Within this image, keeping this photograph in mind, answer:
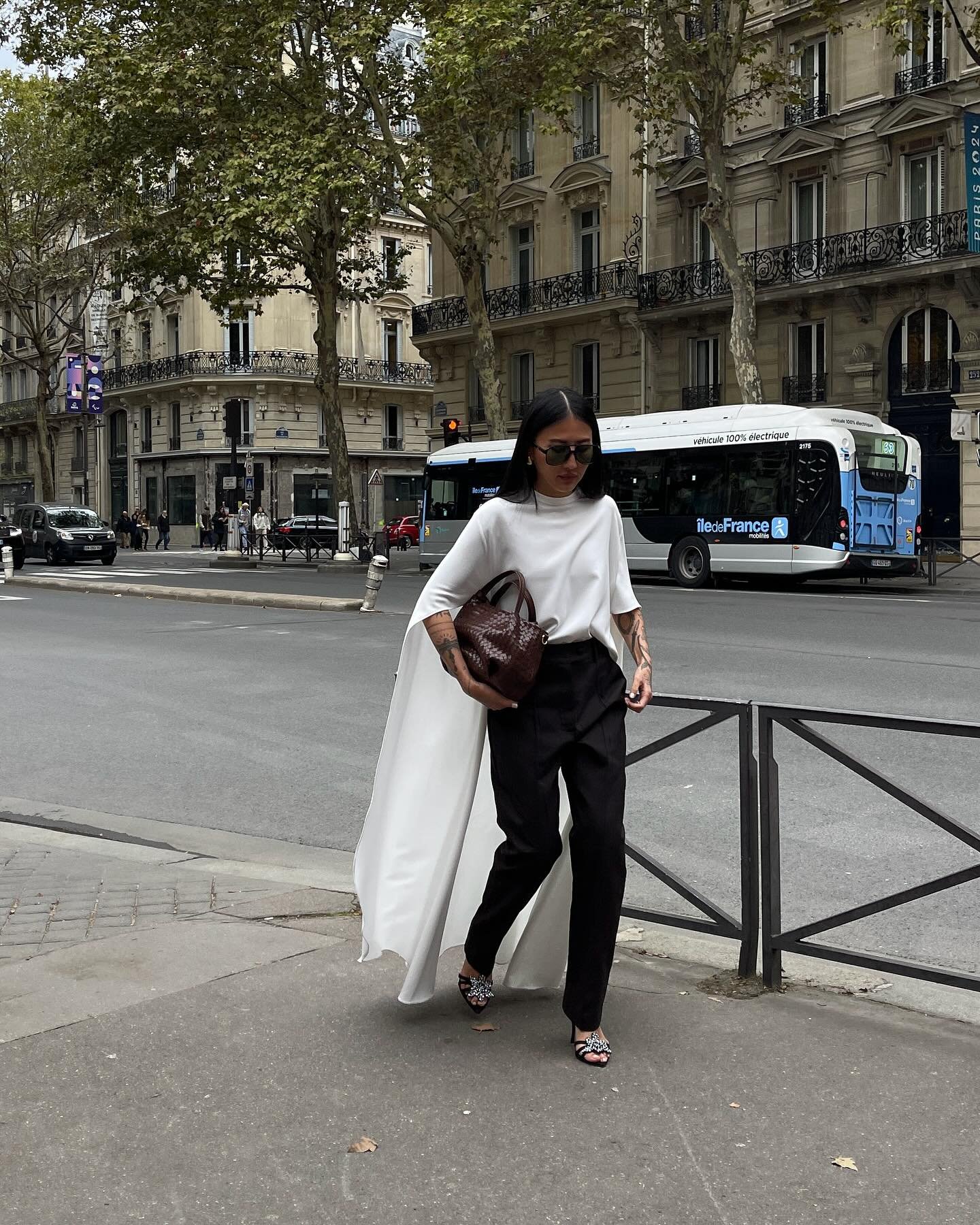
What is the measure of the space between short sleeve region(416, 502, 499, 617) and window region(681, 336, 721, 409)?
32298 millimetres

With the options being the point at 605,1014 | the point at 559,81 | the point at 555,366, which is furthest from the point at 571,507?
the point at 555,366

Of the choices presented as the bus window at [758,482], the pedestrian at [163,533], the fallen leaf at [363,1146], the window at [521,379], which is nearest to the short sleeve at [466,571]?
the fallen leaf at [363,1146]

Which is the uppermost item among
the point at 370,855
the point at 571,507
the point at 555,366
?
the point at 555,366

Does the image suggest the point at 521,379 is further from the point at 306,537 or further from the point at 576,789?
the point at 576,789

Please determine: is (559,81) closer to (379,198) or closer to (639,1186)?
(379,198)

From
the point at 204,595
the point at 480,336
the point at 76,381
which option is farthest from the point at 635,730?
the point at 76,381

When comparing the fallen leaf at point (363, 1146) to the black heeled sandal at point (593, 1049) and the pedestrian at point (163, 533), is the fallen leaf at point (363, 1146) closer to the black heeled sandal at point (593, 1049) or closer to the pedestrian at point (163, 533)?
the black heeled sandal at point (593, 1049)

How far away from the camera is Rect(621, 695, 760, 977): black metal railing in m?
3.92

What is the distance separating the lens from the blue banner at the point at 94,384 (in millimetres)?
53594

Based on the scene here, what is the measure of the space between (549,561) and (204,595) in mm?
17839

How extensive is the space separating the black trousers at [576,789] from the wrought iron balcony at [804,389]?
30.3 metres

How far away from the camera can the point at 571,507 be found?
141 inches

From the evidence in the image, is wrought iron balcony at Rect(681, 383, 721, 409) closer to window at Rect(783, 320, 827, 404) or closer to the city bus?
window at Rect(783, 320, 827, 404)

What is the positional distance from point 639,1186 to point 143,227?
34.3 m
